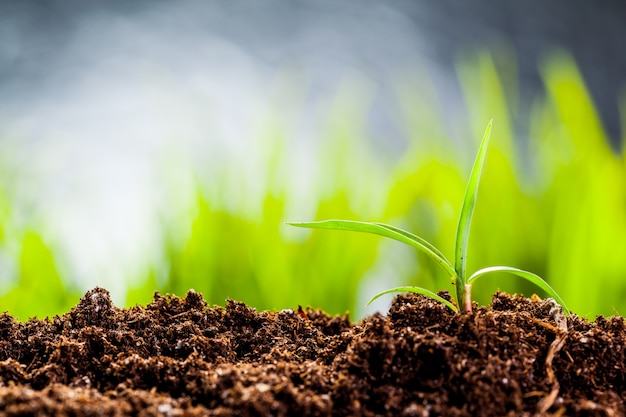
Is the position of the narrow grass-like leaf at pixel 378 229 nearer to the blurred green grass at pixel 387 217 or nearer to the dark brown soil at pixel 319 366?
the dark brown soil at pixel 319 366

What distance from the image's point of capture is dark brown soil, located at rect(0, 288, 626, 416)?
70 centimetres

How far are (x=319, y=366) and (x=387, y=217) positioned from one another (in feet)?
5.01

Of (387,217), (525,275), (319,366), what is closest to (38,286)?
(387,217)

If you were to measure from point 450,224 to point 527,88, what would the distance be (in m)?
4.31

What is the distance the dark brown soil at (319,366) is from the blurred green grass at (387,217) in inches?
46.5

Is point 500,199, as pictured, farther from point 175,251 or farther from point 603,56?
point 603,56

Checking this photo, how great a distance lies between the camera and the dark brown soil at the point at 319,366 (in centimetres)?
70

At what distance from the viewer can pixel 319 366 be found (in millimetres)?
819

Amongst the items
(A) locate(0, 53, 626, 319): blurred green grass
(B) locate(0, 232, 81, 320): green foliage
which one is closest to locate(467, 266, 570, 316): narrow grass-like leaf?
(A) locate(0, 53, 626, 319): blurred green grass

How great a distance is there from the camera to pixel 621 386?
0.82 m

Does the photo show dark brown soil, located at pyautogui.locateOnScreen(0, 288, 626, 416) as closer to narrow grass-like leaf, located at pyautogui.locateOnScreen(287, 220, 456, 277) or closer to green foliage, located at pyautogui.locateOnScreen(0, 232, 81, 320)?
narrow grass-like leaf, located at pyautogui.locateOnScreen(287, 220, 456, 277)

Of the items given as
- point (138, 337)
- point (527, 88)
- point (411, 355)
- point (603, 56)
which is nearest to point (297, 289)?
point (138, 337)

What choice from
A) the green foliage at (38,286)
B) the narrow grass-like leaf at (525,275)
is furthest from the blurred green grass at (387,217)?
the narrow grass-like leaf at (525,275)

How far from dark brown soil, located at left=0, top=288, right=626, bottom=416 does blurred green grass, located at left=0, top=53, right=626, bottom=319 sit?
1180 mm
